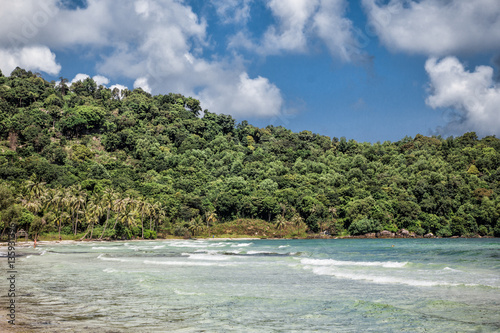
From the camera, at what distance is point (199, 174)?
136375mm

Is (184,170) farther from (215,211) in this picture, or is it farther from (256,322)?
(256,322)

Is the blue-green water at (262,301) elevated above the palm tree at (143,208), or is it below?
below

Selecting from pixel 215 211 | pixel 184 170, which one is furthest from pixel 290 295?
pixel 184 170

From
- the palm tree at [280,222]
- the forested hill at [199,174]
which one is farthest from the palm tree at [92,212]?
the palm tree at [280,222]

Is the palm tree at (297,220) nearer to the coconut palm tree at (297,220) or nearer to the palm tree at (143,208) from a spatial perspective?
the coconut palm tree at (297,220)

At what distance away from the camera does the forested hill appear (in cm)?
9350

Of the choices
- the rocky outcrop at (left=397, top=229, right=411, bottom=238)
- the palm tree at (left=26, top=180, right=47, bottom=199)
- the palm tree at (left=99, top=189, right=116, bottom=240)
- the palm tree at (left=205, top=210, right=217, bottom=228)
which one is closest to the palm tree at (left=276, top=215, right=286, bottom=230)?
the palm tree at (left=205, top=210, right=217, bottom=228)

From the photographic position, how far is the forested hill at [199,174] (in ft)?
307

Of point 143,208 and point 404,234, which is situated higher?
point 143,208

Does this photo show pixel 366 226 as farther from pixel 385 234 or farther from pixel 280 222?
pixel 280 222

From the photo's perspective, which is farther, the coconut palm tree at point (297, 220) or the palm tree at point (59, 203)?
the coconut palm tree at point (297, 220)

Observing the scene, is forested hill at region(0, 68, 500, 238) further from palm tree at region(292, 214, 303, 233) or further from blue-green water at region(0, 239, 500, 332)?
blue-green water at region(0, 239, 500, 332)

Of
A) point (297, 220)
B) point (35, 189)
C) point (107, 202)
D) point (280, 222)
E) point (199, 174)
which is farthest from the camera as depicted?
point (199, 174)

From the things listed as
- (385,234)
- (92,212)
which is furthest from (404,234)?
(92,212)
